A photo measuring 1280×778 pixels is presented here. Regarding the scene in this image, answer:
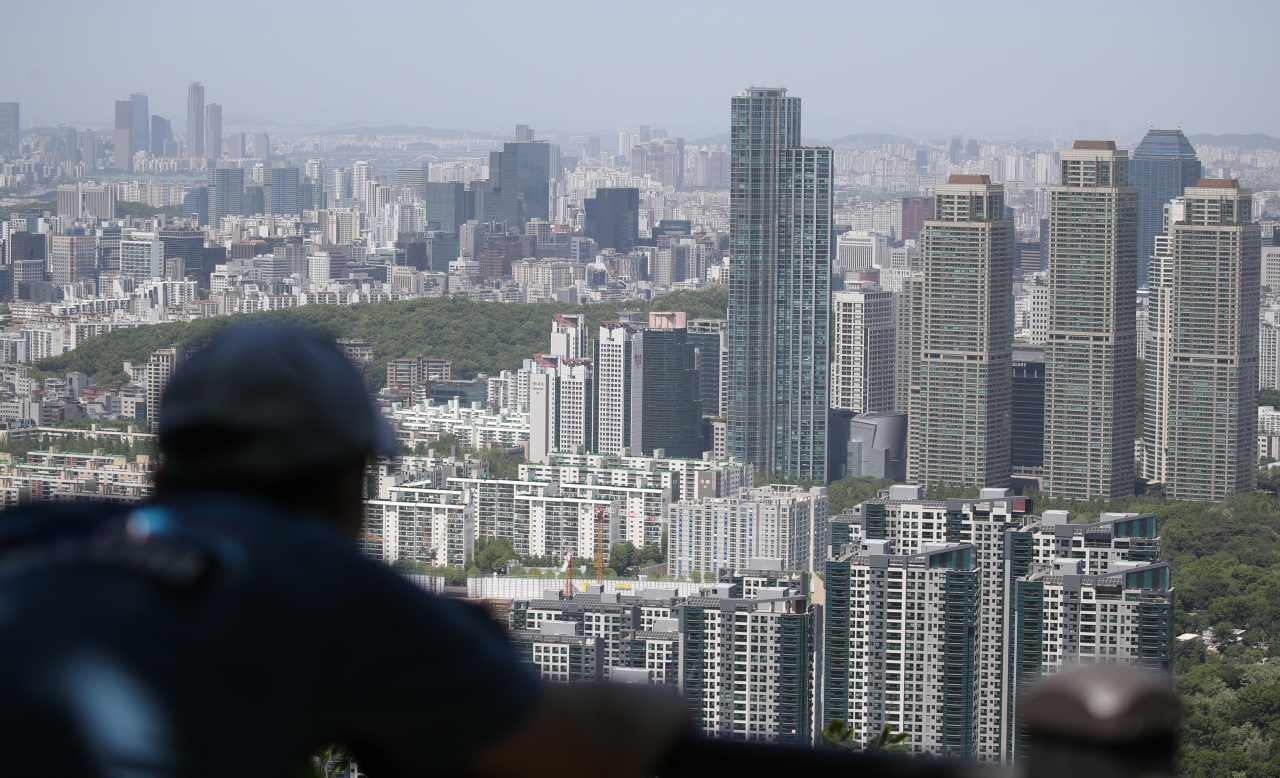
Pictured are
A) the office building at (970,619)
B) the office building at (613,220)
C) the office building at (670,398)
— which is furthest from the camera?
the office building at (613,220)

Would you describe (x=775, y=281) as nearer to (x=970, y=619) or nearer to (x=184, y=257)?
(x=970, y=619)

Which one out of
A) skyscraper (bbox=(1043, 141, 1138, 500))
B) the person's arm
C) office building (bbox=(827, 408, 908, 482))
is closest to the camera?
the person's arm

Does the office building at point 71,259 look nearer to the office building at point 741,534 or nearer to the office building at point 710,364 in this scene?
the office building at point 710,364

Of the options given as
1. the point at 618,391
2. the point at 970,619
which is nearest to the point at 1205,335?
the point at 618,391

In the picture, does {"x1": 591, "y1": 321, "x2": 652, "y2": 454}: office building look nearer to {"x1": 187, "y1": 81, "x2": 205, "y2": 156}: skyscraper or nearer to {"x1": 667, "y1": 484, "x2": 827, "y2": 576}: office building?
{"x1": 667, "y1": 484, "x2": 827, "y2": 576}: office building

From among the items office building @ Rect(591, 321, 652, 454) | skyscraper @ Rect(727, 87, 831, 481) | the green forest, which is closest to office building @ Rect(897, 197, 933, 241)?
the green forest

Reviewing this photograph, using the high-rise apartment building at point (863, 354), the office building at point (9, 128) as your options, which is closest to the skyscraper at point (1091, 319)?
the high-rise apartment building at point (863, 354)
